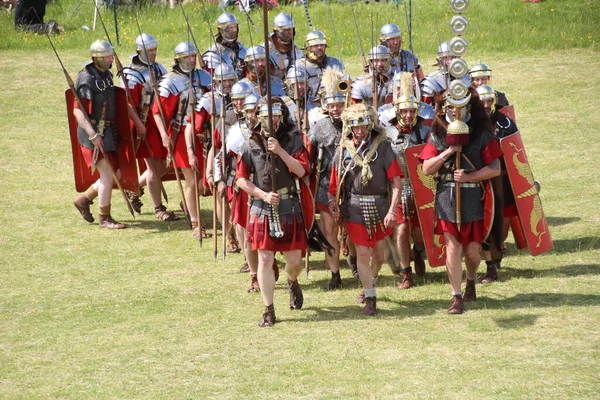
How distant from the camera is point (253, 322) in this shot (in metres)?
8.09

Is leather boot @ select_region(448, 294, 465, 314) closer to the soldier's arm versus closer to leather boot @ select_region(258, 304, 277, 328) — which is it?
the soldier's arm

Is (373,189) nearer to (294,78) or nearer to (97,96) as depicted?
(294,78)

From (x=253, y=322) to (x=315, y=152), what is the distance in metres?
1.54

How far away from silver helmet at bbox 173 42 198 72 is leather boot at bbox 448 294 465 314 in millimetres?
4241

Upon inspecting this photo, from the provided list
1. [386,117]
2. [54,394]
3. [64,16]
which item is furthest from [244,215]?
[64,16]

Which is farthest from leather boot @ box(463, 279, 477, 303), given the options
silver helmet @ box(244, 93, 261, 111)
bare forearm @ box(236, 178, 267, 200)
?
silver helmet @ box(244, 93, 261, 111)

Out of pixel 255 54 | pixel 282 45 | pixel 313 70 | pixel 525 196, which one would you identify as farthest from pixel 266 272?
pixel 282 45

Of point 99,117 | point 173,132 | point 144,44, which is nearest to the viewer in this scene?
point 173,132

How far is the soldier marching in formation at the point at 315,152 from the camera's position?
7.83m

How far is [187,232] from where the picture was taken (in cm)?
1141

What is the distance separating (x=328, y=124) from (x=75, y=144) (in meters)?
3.71

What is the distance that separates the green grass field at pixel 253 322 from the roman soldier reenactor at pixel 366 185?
53 cm

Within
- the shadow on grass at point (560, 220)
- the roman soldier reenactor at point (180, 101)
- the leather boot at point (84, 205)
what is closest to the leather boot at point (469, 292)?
the shadow on grass at point (560, 220)

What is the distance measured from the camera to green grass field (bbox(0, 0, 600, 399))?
22.1ft
